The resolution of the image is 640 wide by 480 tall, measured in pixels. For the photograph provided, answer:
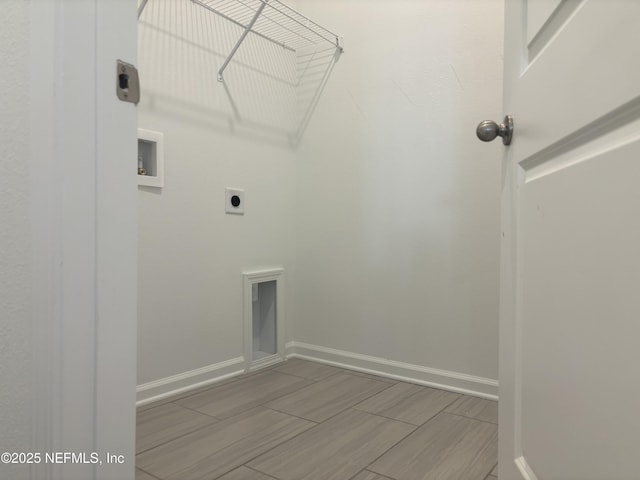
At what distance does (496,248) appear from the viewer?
175 centimetres

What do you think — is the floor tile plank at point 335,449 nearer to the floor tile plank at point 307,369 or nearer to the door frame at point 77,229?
the floor tile plank at point 307,369

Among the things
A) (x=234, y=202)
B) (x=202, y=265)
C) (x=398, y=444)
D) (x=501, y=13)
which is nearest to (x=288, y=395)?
(x=398, y=444)

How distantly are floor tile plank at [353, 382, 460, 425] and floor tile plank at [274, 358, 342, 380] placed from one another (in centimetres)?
35

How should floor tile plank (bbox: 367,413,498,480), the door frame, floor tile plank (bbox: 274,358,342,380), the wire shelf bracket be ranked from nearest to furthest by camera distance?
the door frame → floor tile plank (bbox: 367,413,498,480) → the wire shelf bracket → floor tile plank (bbox: 274,358,342,380)

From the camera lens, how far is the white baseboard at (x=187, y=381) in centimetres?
168

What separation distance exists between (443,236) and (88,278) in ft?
5.23

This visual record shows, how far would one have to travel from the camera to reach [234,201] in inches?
79.8

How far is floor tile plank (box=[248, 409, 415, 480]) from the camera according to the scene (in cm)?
122

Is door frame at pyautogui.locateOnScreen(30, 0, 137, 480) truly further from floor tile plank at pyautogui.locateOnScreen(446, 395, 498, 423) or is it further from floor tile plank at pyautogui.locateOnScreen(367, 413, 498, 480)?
floor tile plank at pyautogui.locateOnScreen(446, 395, 498, 423)

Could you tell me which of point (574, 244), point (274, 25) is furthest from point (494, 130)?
point (274, 25)

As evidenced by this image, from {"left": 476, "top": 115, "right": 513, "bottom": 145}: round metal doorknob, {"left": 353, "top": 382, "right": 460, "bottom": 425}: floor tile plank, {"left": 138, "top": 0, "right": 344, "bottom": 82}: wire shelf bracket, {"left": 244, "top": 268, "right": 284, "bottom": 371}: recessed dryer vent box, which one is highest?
{"left": 138, "top": 0, "right": 344, "bottom": 82}: wire shelf bracket

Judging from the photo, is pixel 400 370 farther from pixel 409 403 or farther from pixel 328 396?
pixel 328 396

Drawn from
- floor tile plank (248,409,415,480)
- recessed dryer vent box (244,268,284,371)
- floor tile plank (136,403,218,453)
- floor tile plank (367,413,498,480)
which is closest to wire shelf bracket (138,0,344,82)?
recessed dryer vent box (244,268,284,371)

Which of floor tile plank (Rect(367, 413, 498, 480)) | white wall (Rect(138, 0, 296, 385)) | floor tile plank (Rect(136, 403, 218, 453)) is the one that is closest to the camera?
floor tile plank (Rect(367, 413, 498, 480))
